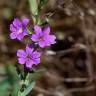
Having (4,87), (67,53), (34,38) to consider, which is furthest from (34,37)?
(67,53)

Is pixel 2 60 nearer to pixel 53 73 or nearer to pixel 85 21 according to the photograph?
pixel 53 73

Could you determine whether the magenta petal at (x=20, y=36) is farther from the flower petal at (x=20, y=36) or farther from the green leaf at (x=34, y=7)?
the green leaf at (x=34, y=7)

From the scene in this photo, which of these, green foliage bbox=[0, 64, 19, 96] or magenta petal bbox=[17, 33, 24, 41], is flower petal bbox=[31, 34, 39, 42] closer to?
magenta petal bbox=[17, 33, 24, 41]

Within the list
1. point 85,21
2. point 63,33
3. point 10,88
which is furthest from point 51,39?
point 63,33

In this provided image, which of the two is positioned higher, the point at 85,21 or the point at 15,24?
the point at 15,24

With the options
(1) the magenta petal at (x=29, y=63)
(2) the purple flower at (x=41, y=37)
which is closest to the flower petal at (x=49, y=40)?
(2) the purple flower at (x=41, y=37)

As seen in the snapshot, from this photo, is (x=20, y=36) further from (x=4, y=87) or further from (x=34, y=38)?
(x=4, y=87)
